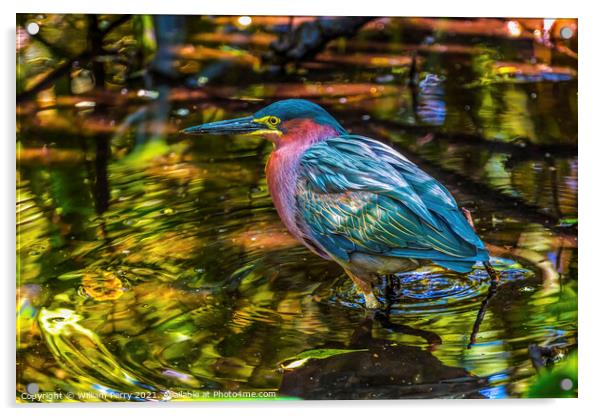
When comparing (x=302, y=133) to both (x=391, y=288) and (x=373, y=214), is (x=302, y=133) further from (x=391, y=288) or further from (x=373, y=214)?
(x=391, y=288)

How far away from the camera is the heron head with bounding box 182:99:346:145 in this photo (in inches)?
103

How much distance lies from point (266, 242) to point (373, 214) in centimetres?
30

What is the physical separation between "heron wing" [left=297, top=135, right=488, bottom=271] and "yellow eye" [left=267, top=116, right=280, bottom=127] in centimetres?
12

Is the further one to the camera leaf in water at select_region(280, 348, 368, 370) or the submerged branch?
the submerged branch

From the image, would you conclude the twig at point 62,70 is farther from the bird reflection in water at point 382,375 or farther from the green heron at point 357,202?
the bird reflection in water at point 382,375

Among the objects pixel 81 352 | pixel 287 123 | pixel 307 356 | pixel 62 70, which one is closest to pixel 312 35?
pixel 287 123

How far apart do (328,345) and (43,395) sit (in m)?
0.67

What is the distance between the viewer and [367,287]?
2.60 metres

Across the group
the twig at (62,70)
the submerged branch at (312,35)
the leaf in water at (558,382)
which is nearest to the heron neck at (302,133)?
the submerged branch at (312,35)

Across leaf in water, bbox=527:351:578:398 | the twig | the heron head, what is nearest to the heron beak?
the heron head

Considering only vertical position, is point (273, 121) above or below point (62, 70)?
below

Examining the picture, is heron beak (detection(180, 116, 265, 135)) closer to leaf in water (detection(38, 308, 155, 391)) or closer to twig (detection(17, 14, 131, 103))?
twig (detection(17, 14, 131, 103))

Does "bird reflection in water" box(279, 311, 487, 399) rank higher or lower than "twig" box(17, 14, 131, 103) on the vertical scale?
lower

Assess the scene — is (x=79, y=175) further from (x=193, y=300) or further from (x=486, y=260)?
(x=486, y=260)
